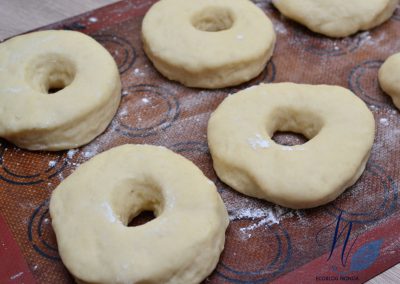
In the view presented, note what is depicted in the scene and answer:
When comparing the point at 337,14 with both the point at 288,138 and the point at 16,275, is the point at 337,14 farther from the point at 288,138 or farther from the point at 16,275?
the point at 16,275

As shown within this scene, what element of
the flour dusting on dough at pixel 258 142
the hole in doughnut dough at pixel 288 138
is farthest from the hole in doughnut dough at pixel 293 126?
the flour dusting on dough at pixel 258 142

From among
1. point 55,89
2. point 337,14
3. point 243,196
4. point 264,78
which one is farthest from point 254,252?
point 337,14

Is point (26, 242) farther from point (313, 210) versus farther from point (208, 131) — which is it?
point (313, 210)

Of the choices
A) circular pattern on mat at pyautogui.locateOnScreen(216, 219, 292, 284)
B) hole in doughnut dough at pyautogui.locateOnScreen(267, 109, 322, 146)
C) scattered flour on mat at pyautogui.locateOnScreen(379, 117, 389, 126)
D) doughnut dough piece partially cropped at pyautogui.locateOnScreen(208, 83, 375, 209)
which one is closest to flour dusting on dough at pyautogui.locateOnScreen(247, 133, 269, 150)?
doughnut dough piece partially cropped at pyautogui.locateOnScreen(208, 83, 375, 209)

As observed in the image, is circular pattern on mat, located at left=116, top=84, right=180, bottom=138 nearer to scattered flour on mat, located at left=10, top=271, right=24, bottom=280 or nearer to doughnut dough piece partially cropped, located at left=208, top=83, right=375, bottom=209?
doughnut dough piece partially cropped, located at left=208, top=83, right=375, bottom=209

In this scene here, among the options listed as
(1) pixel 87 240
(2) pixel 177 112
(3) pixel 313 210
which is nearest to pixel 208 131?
(2) pixel 177 112
